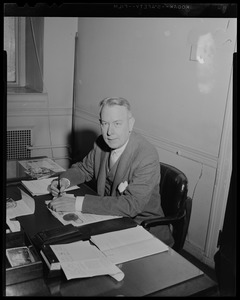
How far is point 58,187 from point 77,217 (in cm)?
31

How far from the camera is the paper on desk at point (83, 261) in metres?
0.99

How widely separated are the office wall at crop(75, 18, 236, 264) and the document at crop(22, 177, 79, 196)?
2.86 feet

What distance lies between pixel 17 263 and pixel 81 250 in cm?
20

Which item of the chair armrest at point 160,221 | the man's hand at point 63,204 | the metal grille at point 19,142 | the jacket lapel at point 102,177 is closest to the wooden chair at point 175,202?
the chair armrest at point 160,221

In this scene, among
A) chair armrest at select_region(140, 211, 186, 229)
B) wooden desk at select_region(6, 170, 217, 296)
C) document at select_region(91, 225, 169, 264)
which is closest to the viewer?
wooden desk at select_region(6, 170, 217, 296)

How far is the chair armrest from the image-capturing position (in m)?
1.50

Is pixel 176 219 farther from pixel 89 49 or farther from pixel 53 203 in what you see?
pixel 89 49

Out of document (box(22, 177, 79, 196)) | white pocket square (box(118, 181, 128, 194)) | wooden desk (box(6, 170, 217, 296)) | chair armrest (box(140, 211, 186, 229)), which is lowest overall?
chair armrest (box(140, 211, 186, 229))

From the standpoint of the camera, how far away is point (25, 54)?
88.7 inches

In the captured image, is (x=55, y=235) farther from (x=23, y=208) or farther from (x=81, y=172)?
(x=81, y=172)

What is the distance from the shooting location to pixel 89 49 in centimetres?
271

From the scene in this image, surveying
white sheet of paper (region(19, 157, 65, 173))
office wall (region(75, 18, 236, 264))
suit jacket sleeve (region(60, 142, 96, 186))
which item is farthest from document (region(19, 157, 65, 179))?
office wall (region(75, 18, 236, 264))

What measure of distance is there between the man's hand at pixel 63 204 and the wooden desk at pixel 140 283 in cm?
43

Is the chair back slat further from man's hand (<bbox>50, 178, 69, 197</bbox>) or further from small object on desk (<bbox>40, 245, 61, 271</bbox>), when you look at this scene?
small object on desk (<bbox>40, 245, 61, 271</bbox>)
